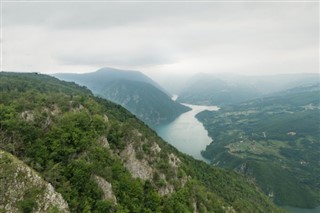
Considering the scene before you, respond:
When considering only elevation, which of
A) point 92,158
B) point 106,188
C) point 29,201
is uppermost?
point 92,158

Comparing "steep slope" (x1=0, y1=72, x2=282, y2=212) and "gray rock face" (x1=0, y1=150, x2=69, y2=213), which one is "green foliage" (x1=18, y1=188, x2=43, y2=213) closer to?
"gray rock face" (x1=0, y1=150, x2=69, y2=213)

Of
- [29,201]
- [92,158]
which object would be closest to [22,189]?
[29,201]

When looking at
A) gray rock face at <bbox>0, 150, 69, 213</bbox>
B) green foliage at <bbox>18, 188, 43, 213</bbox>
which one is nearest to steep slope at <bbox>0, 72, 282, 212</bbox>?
gray rock face at <bbox>0, 150, 69, 213</bbox>

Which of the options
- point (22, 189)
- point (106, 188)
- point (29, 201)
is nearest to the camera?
point (29, 201)

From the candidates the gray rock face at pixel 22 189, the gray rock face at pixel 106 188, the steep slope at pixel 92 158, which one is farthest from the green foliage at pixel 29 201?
the gray rock face at pixel 106 188

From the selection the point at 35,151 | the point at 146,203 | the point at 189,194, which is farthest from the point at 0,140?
the point at 189,194

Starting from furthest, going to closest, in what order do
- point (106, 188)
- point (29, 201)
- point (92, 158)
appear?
point (92, 158), point (106, 188), point (29, 201)

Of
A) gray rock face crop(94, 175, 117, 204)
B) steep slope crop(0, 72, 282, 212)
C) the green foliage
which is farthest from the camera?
gray rock face crop(94, 175, 117, 204)

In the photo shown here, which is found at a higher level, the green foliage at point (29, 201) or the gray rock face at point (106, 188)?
the green foliage at point (29, 201)

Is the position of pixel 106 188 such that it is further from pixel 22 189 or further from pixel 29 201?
pixel 22 189

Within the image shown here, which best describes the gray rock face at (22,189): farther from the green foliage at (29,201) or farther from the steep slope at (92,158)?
the steep slope at (92,158)
